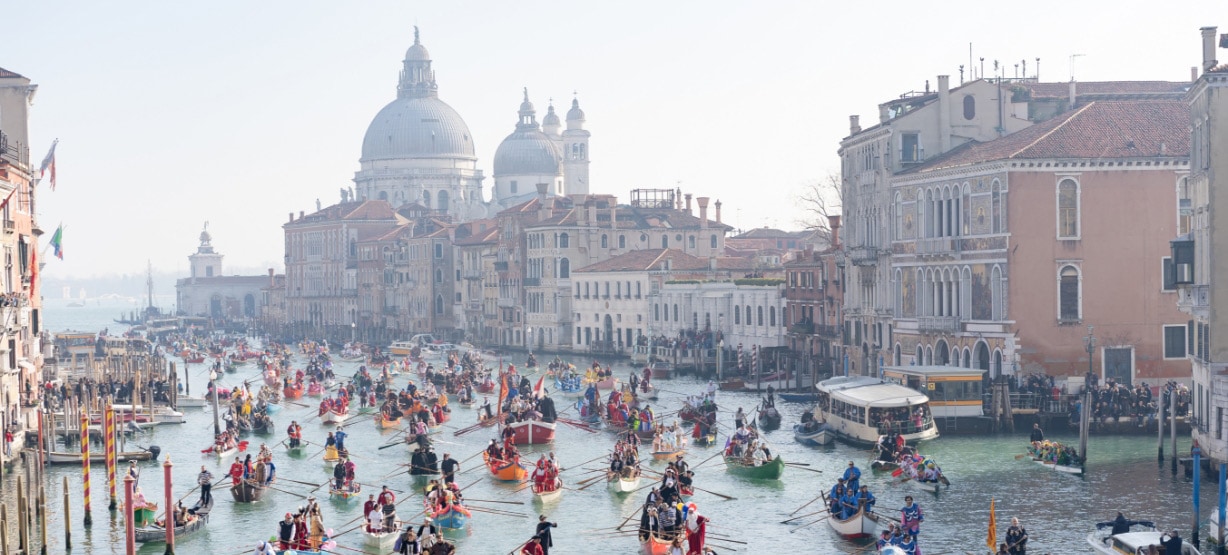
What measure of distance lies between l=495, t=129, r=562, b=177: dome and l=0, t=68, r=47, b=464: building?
109431mm

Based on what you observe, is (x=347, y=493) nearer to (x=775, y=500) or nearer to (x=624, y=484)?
(x=624, y=484)

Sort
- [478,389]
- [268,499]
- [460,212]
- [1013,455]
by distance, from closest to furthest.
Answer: [268,499] < [1013,455] < [478,389] < [460,212]

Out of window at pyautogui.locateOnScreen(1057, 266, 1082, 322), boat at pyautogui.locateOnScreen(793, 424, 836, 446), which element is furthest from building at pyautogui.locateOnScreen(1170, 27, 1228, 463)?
window at pyautogui.locateOnScreen(1057, 266, 1082, 322)

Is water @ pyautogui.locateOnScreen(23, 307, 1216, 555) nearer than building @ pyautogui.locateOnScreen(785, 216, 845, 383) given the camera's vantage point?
Yes

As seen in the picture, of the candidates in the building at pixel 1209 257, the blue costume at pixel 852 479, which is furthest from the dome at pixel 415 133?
the blue costume at pixel 852 479

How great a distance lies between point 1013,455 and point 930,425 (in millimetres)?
2638

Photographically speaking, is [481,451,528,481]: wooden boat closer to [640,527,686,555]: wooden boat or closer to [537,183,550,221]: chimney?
[640,527,686,555]: wooden boat

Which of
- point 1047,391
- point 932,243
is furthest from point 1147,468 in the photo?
point 932,243

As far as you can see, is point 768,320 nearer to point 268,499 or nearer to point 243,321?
point 268,499

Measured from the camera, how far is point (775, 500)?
43.8 m

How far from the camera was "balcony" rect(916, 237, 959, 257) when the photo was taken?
62125mm

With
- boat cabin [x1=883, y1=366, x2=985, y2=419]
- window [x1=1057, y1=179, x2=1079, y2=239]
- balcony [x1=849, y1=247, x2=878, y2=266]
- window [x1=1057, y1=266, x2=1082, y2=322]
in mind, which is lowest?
boat cabin [x1=883, y1=366, x2=985, y2=419]

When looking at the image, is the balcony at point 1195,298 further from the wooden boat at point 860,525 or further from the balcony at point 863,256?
the balcony at point 863,256

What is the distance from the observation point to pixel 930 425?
50.8 metres
